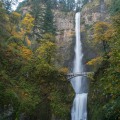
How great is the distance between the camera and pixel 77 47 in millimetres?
51781

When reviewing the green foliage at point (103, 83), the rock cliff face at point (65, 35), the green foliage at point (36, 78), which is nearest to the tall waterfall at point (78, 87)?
the green foliage at point (36, 78)

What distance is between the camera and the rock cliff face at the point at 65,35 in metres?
49.2

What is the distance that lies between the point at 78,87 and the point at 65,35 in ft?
65.2

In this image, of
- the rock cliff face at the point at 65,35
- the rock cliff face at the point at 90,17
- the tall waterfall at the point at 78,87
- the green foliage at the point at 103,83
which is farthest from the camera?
the rock cliff face at the point at 90,17

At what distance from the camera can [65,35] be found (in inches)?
2243

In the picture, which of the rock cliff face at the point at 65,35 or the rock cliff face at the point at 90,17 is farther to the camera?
the rock cliff face at the point at 90,17

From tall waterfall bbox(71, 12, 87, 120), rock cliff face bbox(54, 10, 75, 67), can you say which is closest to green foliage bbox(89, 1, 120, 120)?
tall waterfall bbox(71, 12, 87, 120)

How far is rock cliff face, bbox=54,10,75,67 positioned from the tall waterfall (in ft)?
4.06

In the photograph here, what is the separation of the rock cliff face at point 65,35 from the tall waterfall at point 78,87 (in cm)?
124

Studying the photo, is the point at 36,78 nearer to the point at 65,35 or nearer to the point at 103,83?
the point at 103,83

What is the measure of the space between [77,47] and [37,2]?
16.9 m

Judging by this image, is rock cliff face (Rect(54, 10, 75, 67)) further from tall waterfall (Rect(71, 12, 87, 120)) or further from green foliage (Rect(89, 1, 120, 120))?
green foliage (Rect(89, 1, 120, 120))

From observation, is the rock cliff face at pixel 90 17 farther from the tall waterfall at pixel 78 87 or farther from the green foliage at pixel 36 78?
the green foliage at pixel 36 78

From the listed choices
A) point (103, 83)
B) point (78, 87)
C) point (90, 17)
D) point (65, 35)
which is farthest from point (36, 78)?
point (90, 17)
